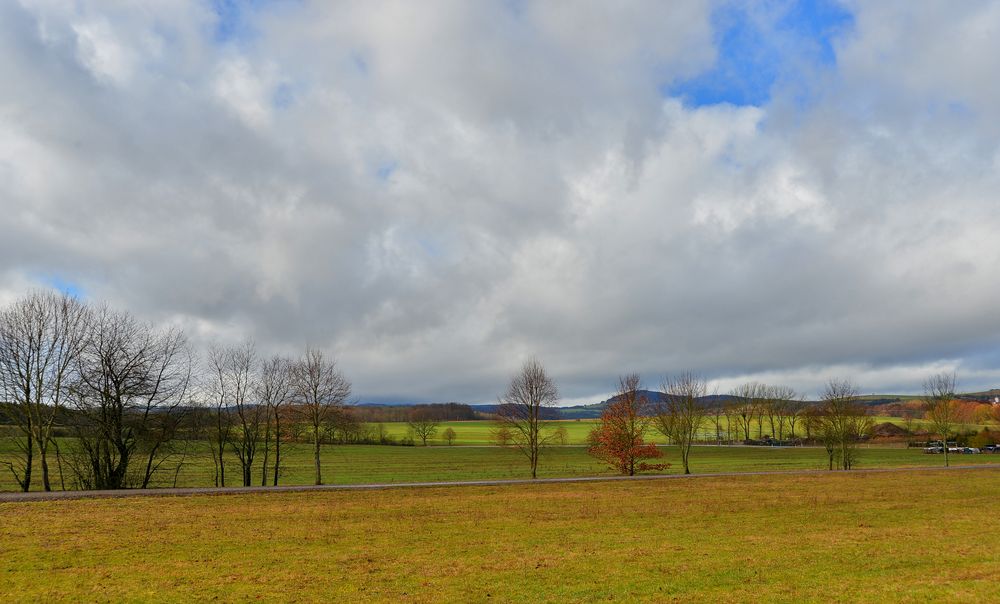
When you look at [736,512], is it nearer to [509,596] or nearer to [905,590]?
[905,590]

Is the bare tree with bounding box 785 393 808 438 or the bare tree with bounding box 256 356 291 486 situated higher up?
the bare tree with bounding box 256 356 291 486

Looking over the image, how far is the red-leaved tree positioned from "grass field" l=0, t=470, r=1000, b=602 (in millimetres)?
17835

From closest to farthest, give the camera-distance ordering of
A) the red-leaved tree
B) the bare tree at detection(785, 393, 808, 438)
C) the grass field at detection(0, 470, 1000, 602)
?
the grass field at detection(0, 470, 1000, 602)
the red-leaved tree
the bare tree at detection(785, 393, 808, 438)

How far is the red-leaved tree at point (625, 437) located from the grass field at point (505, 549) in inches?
702

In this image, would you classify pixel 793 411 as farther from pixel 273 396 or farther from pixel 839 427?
pixel 273 396

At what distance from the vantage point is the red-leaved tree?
172ft

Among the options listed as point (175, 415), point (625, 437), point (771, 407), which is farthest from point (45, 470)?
point (771, 407)

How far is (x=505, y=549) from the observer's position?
64.5 ft

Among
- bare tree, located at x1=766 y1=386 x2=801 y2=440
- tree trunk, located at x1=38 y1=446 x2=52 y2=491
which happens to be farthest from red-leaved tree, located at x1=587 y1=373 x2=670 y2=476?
bare tree, located at x1=766 y1=386 x2=801 y2=440

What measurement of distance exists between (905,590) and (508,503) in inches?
827

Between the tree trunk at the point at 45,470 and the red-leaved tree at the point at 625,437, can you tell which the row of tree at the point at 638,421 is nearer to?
the red-leaved tree at the point at 625,437

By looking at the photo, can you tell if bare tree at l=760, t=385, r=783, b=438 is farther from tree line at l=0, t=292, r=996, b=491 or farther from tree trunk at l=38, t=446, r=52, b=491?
tree trunk at l=38, t=446, r=52, b=491

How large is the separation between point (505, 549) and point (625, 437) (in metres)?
35.3

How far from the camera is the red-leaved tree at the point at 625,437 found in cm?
5250
